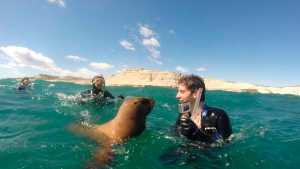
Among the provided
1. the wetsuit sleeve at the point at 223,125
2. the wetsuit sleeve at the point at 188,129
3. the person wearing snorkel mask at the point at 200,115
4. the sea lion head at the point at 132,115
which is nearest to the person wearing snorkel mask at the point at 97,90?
the sea lion head at the point at 132,115

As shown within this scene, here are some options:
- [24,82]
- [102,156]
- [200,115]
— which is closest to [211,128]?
[200,115]

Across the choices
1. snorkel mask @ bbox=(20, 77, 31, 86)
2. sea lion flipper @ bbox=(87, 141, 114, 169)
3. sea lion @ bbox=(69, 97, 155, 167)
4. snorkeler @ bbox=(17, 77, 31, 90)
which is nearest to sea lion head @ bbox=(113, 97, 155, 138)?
sea lion @ bbox=(69, 97, 155, 167)

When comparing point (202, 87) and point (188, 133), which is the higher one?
point (202, 87)

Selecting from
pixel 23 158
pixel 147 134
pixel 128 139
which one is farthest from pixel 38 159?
pixel 147 134

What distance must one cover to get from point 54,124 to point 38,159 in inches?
139

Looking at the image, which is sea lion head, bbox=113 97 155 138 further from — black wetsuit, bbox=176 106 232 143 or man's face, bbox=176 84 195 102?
black wetsuit, bbox=176 106 232 143

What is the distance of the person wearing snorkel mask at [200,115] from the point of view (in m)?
6.11

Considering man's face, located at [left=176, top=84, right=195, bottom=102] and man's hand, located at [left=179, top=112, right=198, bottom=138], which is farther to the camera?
man's face, located at [left=176, top=84, right=195, bottom=102]

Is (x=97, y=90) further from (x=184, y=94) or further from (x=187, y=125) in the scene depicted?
(x=187, y=125)

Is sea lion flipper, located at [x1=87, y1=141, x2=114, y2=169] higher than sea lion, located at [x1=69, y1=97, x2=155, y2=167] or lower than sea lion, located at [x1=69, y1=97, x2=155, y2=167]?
lower

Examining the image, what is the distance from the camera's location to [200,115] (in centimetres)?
638

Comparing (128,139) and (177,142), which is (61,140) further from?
(177,142)

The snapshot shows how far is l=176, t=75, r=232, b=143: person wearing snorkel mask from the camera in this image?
6.11 metres

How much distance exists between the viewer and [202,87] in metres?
6.27
